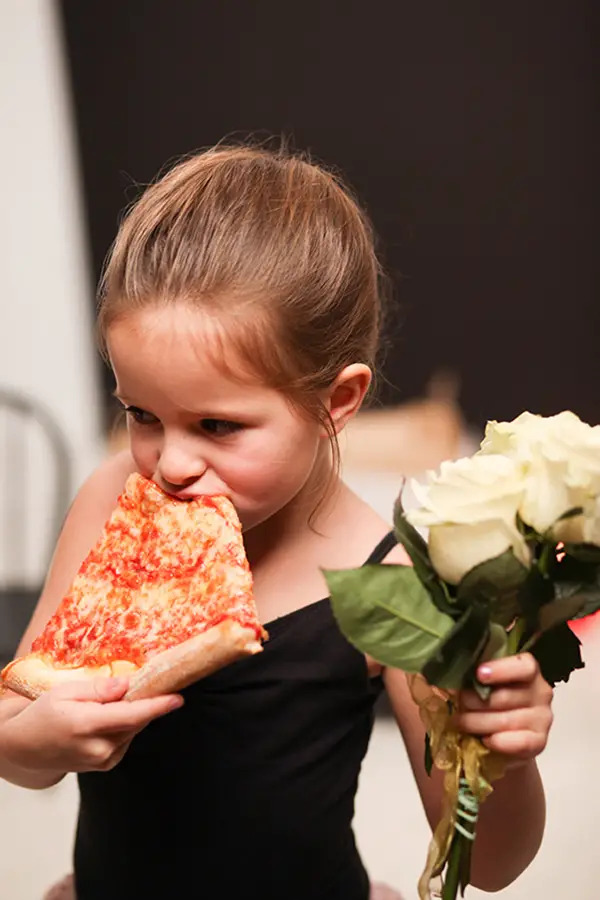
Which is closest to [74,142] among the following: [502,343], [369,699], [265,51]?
[265,51]

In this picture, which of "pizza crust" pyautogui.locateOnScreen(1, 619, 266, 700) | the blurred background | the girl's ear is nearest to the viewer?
"pizza crust" pyautogui.locateOnScreen(1, 619, 266, 700)

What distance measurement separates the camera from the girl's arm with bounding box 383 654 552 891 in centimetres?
85

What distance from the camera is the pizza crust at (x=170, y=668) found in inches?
34.8

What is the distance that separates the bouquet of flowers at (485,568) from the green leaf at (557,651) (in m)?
0.03

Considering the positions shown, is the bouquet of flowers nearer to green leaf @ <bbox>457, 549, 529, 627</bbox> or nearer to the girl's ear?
green leaf @ <bbox>457, 549, 529, 627</bbox>

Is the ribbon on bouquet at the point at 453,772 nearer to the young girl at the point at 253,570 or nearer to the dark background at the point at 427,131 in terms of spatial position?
the young girl at the point at 253,570

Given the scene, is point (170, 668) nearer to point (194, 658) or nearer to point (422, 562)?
point (194, 658)

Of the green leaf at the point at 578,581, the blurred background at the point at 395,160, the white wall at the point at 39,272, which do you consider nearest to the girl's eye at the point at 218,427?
the green leaf at the point at 578,581

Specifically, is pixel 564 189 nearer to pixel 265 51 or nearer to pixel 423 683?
pixel 265 51

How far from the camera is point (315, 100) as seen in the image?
2812 millimetres

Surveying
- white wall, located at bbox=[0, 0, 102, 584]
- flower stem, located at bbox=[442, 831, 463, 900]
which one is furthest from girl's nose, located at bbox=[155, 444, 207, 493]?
white wall, located at bbox=[0, 0, 102, 584]

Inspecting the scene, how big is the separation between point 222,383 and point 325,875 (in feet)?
1.96

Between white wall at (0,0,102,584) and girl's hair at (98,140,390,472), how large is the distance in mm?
1914

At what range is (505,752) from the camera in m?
0.86
